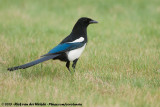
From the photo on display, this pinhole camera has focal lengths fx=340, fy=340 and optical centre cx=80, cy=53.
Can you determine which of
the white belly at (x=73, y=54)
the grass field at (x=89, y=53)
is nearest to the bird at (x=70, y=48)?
the white belly at (x=73, y=54)

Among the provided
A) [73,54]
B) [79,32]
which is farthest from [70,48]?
[79,32]

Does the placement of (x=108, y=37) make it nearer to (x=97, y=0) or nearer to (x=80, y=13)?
(x=80, y=13)

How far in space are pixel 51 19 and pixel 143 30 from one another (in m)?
3.27

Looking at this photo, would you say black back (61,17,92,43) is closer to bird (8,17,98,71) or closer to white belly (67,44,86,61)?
bird (8,17,98,71)

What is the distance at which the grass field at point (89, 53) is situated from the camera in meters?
4.84

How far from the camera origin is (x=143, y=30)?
32.6ft

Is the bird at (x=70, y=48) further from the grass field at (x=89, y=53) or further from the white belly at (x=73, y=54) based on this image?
the grass field at (x=89, y=53)

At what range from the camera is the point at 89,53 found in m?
7.36

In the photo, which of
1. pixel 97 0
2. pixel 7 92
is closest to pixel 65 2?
pixel 97 0

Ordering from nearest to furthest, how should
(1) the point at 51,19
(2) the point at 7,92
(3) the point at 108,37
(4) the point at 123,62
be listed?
1. (2) the point at 7,92
2. (4) the point at 123,62
3. (3) the point at 108,37
4. (1) the point at 51,19

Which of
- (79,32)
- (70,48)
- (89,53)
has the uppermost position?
(79,32)

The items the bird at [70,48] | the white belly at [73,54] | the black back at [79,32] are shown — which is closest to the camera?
the bird at [70,48]

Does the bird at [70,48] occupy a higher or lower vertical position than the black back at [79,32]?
lower

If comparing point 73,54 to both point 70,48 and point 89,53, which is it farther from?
point 89,53
